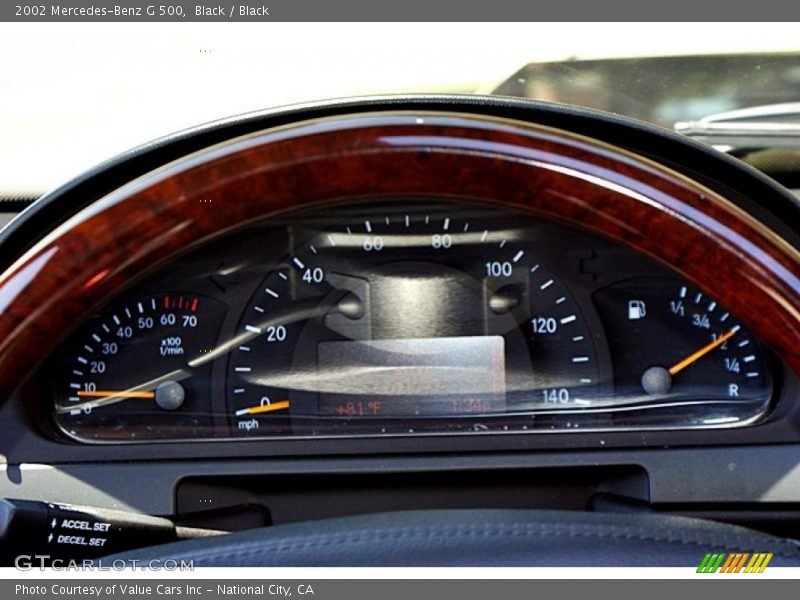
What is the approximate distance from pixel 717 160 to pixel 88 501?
1263 millimetres

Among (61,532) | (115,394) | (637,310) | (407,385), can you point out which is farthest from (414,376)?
(61,532)

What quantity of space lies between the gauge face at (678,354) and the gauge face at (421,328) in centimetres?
7

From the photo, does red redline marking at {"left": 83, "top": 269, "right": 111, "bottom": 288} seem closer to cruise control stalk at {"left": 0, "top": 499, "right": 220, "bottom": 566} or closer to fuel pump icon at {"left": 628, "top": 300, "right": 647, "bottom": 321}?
cruise control stalk at {"left": 0, "top": 499, "right": 220, "bottom": 566}

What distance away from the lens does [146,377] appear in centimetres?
231

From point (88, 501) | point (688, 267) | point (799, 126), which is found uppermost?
point (799, 126)

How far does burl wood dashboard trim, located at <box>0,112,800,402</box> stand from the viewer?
72.1 inches

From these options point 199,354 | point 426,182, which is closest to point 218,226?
point 426,182

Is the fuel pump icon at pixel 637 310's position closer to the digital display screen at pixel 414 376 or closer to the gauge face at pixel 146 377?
the digital display screen at pixel 414 376

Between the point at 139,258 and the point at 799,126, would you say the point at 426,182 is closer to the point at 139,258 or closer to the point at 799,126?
the point at 139,258

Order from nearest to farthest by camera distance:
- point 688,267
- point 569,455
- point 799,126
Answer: point 688,267
point 569,455
point 799,126

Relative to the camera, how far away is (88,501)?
2.21m

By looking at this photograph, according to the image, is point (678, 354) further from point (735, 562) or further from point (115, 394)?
point (115, 394)

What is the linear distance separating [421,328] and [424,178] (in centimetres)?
41

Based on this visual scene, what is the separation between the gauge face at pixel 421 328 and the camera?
2240mm
